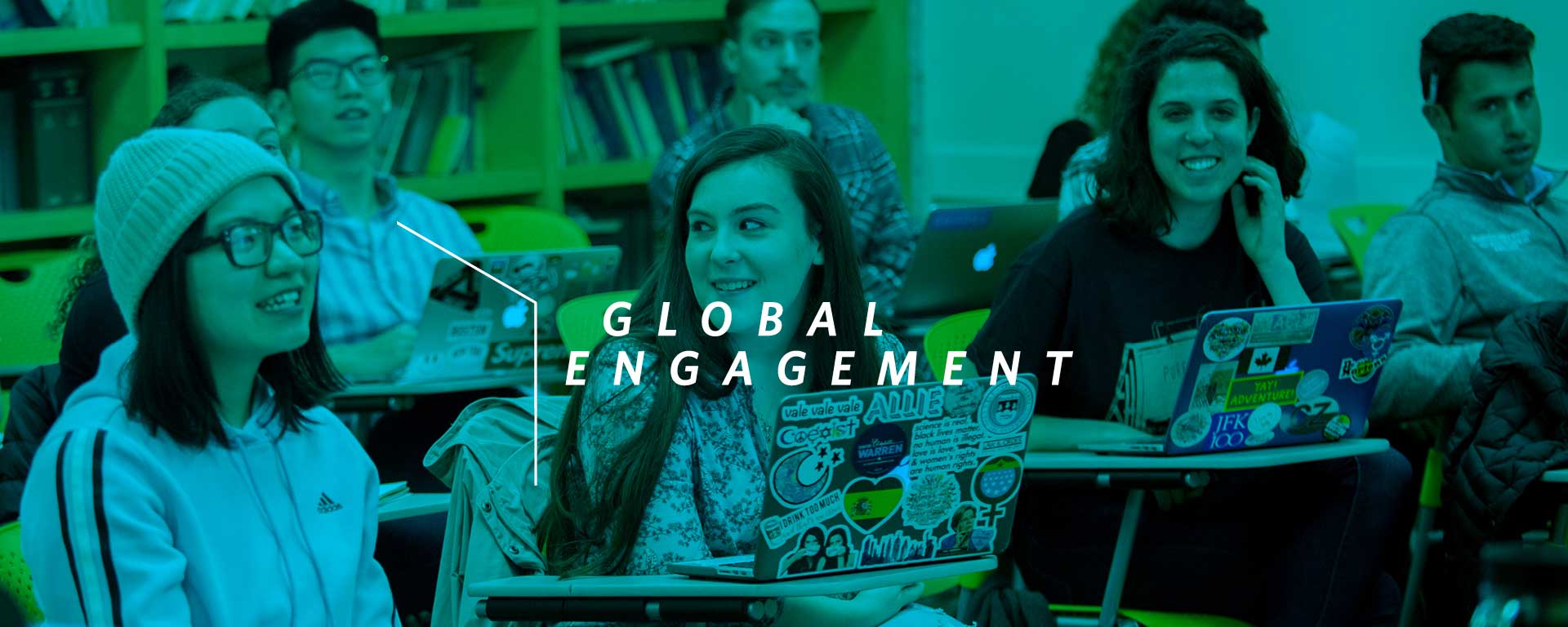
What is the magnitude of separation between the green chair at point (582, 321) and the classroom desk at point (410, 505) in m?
0.59

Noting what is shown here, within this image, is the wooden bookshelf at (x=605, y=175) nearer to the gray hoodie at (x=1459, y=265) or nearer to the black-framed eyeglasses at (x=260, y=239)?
the gray hoodie at (x=1459, y=265)

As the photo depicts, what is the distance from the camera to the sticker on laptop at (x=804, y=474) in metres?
1.59

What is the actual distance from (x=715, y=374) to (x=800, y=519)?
1.16 ft

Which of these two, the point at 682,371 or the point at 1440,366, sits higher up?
the point at 682,371

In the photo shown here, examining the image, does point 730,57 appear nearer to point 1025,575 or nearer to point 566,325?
point 566,325

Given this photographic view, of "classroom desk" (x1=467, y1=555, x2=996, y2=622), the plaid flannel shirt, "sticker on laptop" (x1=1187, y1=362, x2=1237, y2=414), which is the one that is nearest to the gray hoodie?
"sticker on laptop" (x1=1187, y1=362, x2=1237, y2=414)

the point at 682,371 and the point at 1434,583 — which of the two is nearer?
the point at 682,371

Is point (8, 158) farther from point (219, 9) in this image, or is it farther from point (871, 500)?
point (871, 500)

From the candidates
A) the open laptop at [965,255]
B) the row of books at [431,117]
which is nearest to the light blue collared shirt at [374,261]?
the row of books at [431,117]

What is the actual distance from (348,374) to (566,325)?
52 centimetres

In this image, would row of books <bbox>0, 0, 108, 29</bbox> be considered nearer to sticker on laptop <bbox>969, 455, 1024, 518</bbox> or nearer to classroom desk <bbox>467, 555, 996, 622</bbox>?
classroom desk <bbox>467, 555, 996, 622</bbox>

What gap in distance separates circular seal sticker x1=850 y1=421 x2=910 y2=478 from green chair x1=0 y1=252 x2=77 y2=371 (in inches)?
A: 79.2

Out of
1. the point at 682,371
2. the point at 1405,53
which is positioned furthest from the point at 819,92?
the point at 682,371

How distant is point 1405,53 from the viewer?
430 cm
